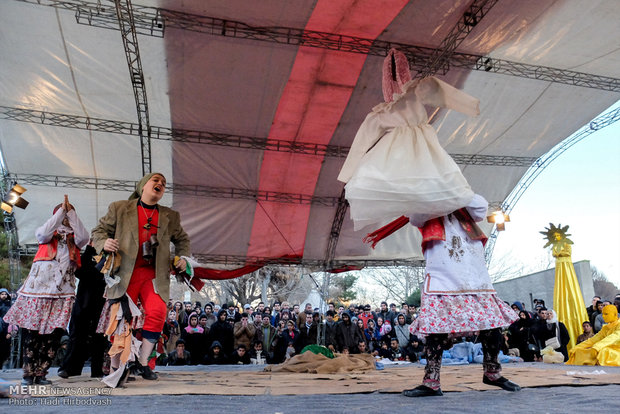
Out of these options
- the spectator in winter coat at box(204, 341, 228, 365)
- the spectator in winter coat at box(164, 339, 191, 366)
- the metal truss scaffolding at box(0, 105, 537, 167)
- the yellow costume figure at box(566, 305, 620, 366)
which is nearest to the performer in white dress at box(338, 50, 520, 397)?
the yellow costume figure at box(566, 305, 620, 366)

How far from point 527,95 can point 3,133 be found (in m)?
8.69

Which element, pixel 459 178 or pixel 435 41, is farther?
pixel 435 41

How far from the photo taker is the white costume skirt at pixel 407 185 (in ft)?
8.44

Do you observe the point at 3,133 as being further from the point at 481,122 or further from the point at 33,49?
the point at 481,122

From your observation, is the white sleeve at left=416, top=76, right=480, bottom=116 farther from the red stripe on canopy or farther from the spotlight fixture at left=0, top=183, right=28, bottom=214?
the spotlight fixture at left=0, top=183, right=28, bottom=214

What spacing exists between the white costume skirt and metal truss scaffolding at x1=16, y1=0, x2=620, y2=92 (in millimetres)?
3731

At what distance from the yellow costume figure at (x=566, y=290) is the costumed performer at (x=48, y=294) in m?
7.85

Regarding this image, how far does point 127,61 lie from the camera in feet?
20.6

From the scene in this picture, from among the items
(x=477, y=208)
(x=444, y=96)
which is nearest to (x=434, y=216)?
(x=477, y=208)

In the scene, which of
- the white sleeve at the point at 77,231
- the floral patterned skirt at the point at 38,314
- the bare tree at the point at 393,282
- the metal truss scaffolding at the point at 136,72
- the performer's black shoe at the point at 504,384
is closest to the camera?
the performer's black shoe at the point at 504,384

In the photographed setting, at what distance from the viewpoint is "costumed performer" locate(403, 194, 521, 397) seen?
103 inches

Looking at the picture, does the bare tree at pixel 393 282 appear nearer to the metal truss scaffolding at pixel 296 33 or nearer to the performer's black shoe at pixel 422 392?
the metal truss scaffolding at pixel 296 33

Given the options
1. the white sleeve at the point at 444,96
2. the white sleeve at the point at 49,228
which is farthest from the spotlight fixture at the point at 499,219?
the white sleeve at the point at 49,228

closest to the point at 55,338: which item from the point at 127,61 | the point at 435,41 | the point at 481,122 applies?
the point at 127,61
